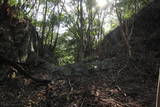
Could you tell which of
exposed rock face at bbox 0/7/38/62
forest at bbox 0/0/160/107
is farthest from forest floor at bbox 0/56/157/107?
exposed rock face at bbox 0/7/38/62

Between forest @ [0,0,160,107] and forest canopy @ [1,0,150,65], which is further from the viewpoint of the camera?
forest canopy @ [1,0,150,65]

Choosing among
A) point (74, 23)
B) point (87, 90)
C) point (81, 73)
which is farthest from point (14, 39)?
point (74, 23)

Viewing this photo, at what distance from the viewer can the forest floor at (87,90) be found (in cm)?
424

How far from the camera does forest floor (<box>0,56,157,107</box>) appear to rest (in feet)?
13.9

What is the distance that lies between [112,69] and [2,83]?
3.51 meters

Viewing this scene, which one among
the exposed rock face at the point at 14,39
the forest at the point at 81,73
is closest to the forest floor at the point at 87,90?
the forest at the point at 81,73

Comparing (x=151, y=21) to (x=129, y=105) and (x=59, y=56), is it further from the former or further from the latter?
(x=59, y=56)

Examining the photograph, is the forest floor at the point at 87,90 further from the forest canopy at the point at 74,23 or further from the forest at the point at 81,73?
the forest canopy at the point at 74,23

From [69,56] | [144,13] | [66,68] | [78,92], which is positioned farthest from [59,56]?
[78,92]

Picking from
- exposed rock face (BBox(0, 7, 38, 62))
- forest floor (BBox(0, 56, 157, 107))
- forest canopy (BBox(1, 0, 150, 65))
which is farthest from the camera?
forest canopy (BBox(1, 0, 150, 65))

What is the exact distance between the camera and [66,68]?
6645mm

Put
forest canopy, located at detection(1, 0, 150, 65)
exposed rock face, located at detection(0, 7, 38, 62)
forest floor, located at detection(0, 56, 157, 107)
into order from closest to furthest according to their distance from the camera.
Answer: forest floor, located at detection(0, 56, 157, 107)
exposed rock face, located at detection(0, 7, 38, 62)
forest canopy, located at detection(1, 0, 150, 65)

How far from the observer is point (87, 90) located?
4.62 m

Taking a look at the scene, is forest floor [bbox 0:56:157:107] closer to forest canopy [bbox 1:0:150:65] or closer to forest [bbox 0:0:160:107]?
forest [bbox 0:0:160:107]
